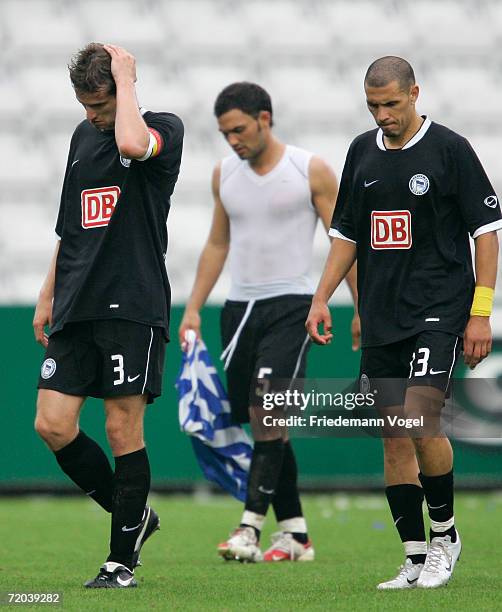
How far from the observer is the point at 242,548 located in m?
6.71

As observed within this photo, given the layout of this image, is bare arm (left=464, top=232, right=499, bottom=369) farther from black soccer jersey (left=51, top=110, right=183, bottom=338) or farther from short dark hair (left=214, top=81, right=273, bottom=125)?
short dark hair (left=214, top=81, right=273, bottom=125)

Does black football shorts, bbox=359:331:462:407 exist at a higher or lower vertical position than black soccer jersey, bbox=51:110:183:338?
lower

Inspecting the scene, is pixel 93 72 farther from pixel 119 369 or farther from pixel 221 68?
pixel 221 68

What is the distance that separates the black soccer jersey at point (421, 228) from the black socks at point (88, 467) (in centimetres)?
118

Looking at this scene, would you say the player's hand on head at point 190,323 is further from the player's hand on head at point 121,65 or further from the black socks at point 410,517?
the player's hand on head at point 121,65

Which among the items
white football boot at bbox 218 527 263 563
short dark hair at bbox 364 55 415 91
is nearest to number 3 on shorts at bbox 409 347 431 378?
short dark hair at bbox 364 55 415 91

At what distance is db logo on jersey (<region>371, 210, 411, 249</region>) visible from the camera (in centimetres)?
545

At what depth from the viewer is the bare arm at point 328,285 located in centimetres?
562

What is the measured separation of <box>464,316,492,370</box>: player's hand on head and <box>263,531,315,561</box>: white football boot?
2076 millimetres

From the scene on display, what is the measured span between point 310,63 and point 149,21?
1823mm

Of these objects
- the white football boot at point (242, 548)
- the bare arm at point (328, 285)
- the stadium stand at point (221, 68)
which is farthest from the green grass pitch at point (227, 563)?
the stadium stand at point (221, 68)

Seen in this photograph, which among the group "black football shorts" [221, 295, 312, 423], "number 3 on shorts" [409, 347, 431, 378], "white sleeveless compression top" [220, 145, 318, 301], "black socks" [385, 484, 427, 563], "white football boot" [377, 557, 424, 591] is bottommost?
"white football boot" [377, 557, 424, 591]

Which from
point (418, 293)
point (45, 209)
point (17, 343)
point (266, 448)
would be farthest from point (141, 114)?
point (45, 209)

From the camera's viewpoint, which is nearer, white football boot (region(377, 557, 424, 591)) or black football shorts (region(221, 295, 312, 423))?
white football boot (region(377, 557, 424, 591))
